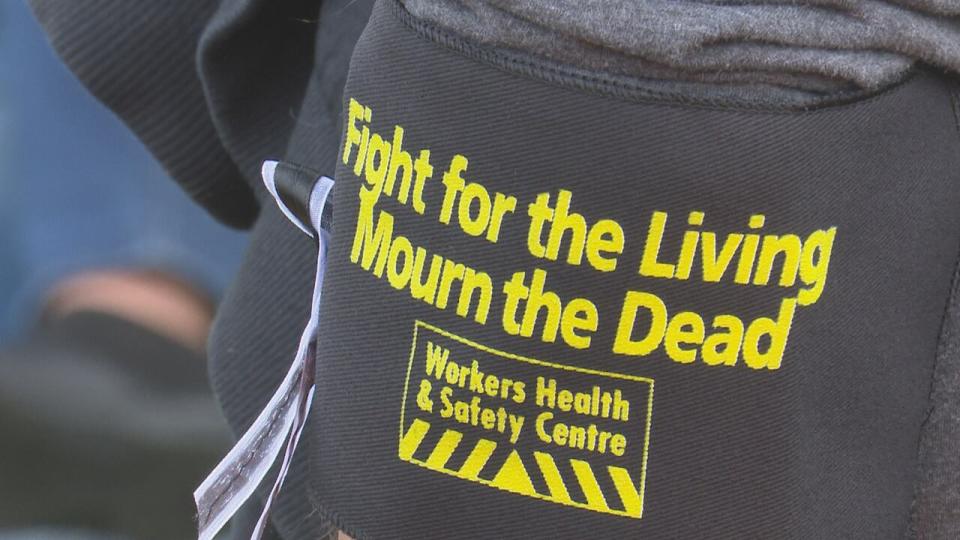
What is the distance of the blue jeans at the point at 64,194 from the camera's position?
1034 mm

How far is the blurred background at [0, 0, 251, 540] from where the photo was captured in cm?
104

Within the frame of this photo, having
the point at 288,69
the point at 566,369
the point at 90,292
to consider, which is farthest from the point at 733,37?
the point at 90,292

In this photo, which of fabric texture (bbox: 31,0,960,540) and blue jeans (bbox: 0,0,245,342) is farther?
blue jeans (bbox: 0,0,245,342)

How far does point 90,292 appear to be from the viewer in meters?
1.05

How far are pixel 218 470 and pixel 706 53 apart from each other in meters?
0.33

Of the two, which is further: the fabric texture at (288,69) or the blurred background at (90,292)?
the blurred background at (90,292)

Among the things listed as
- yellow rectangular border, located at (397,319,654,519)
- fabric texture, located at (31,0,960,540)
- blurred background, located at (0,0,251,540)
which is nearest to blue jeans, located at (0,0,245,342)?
blurred background, located at (0,0,251,540)

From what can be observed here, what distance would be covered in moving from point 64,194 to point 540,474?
2.25 feet

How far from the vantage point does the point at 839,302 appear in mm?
492

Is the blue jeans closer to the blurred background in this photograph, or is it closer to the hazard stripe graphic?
the blurred background

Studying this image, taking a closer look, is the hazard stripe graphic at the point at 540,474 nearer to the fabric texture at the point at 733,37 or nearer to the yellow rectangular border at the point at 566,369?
the yellow rectangular border at the point at 566,369

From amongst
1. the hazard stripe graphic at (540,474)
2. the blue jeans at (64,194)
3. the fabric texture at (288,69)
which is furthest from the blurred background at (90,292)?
the hazard stripe graphic at (540,474)

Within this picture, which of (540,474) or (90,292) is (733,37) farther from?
(90,292)

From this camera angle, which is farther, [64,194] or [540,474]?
[64,194]
